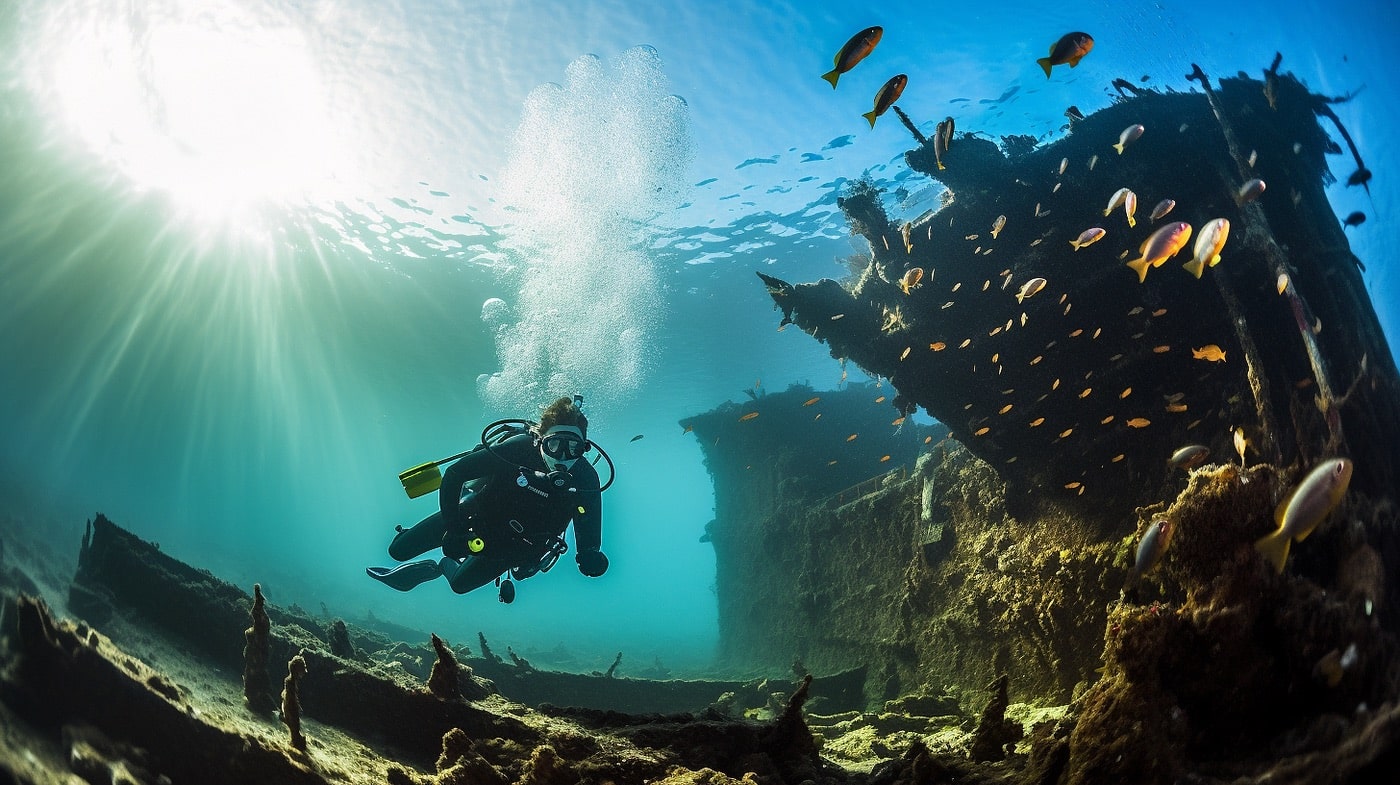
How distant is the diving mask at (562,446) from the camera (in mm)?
6668

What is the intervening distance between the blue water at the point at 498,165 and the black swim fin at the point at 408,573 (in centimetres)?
1098

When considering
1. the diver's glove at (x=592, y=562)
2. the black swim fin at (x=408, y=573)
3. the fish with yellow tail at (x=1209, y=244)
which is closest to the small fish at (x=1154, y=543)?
the fish with yellow tail at (x=1209, y=244)

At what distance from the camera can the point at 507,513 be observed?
6.41 meters

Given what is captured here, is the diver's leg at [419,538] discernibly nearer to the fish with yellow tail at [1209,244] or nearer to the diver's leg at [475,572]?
the diver's leg at [475,572]

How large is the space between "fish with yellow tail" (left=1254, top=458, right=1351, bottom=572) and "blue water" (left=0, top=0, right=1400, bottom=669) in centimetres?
882

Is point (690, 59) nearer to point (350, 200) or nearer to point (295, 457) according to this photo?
point (350, 200)

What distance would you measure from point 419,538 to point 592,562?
96.7 inches

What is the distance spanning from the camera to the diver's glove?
6.36 metres

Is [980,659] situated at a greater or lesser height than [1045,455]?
lesser

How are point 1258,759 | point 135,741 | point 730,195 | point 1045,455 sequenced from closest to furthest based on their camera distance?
1. point 1258,759
2. point 135,741
3. point 1045,455
4. point 730,195

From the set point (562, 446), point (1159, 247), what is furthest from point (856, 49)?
point (562, 446)

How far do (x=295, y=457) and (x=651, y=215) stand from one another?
72.5 metres

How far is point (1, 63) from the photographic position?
12469 mm

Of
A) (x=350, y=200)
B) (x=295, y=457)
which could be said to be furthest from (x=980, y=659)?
(x=295, y=457)
